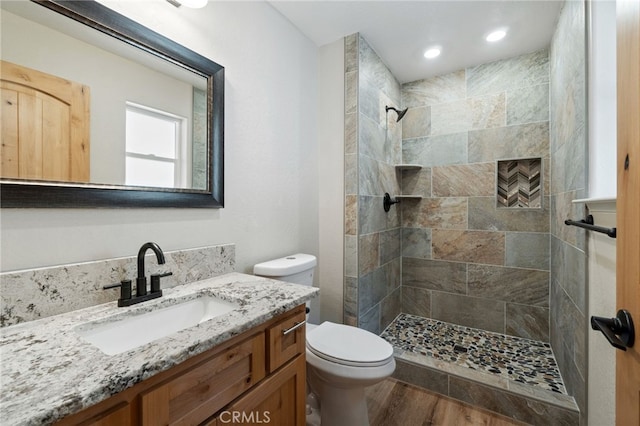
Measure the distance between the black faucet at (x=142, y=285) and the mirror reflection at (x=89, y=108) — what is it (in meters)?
0.29

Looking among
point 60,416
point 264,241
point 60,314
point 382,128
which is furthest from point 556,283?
point 60,314

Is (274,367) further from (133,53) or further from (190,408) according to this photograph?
(133,53)

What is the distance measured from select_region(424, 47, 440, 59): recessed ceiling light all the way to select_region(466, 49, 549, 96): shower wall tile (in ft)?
1.59

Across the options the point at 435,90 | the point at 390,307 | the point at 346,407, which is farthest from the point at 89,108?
the point at 435,90

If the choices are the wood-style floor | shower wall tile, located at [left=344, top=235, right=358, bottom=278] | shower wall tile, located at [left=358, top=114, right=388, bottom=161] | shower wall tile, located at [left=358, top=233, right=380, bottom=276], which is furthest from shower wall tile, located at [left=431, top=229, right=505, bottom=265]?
the wood-style floor

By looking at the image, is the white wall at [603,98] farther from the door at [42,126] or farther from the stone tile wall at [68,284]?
the door at [42,126]

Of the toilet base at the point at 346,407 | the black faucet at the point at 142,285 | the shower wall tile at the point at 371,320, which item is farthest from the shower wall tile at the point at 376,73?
the toilet base at the point at 346,407

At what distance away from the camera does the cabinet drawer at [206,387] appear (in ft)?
2.03

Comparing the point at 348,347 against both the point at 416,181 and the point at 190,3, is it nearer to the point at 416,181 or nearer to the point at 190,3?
the point at 190,3

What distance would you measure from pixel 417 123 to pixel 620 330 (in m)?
2.53

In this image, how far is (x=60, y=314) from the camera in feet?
2.88

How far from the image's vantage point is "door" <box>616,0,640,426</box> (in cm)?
53

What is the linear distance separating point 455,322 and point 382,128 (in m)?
1.99

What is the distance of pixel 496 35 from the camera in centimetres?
205
